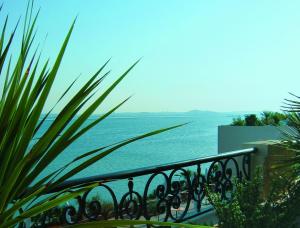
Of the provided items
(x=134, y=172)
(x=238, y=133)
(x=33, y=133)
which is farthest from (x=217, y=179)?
(x=238, y=133)

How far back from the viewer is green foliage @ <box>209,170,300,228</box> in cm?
312

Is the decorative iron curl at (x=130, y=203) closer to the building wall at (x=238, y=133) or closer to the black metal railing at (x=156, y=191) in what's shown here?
the black metal railing at (x=156, y=191)

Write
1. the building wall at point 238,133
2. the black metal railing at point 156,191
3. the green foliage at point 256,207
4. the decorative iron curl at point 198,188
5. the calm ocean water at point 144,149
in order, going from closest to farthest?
the black metal railing at point 156,191 < the green foliage at point 256,207 < the decorative iron curl at point 198,188 < the building wall at point 238,133 < the calm ocean water at point 144,149

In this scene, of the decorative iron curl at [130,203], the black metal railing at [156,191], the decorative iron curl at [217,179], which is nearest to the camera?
the black metal railing at [156,191]

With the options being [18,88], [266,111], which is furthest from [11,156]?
[266,111]

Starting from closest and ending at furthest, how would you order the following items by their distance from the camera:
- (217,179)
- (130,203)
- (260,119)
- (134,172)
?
(134,172), (130,203), (217,179), (260,119)

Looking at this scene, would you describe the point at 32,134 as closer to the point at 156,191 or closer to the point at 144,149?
the point at 156,191

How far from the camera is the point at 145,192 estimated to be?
136 inches

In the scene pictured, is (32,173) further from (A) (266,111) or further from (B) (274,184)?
(A) (266,111)

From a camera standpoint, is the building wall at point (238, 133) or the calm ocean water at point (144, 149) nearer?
the building wall at point (238, 133)

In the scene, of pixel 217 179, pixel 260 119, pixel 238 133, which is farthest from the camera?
pixel 260 119

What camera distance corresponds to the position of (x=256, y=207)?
3268mm

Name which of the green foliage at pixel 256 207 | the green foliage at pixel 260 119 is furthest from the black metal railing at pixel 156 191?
the green foliage at pixel 260 119

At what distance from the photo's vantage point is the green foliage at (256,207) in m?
3.12
